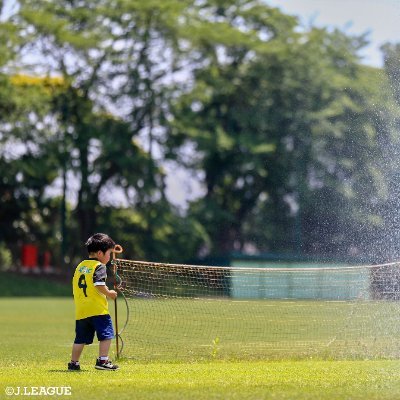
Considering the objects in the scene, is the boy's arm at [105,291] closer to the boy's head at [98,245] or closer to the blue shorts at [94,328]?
the blue shorts at [94,328]

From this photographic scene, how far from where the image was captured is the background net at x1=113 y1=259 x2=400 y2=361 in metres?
14.8

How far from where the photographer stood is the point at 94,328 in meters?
12.1

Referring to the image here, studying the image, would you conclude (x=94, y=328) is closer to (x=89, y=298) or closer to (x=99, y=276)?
(x=89, y=298)

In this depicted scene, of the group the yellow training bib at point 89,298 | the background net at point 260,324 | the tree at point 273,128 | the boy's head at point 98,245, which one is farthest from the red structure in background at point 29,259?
the yellow training bib at point 89,298

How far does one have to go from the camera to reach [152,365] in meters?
13.0

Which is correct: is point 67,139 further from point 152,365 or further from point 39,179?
point 152,365

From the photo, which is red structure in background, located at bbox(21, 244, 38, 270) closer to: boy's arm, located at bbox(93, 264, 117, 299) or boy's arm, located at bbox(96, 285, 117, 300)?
boy's arm, located at bbox(93, 264, 117, 299)

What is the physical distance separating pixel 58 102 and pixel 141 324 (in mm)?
30598

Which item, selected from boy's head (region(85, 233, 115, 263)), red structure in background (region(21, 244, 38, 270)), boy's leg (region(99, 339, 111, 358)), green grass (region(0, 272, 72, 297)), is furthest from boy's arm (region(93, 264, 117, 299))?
red structure in background (region(21, 244, 38, 270))

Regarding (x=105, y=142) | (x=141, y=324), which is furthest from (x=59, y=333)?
(x=105, y=142)

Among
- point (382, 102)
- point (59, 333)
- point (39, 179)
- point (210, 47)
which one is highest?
point (210, 47)

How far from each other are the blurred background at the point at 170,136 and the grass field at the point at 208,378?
3266cm

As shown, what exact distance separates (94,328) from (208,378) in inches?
63.4

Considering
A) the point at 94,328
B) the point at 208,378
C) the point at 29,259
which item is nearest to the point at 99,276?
the point at 94,328
